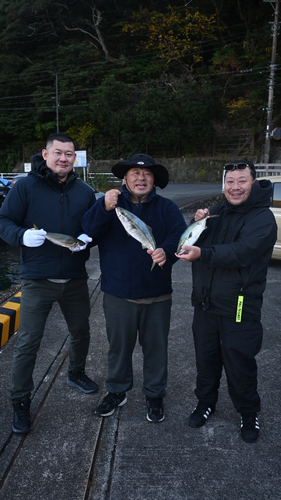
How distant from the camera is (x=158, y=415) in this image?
9.64 feet

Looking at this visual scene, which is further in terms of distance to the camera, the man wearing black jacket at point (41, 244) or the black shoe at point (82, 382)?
the black shoe at point (82, 382)

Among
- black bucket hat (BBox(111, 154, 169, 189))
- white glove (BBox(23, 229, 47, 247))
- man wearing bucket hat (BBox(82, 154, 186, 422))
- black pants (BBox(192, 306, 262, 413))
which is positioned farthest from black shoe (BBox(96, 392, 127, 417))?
black bucket hat (BBox(111, 154, 169, 189))

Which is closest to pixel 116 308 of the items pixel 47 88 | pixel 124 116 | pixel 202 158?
pixel 202 158

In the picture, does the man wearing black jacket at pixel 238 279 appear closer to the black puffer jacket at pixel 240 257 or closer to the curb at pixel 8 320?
the black puffer jacket at pixel 240 257

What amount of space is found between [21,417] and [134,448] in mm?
848

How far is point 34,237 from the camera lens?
105 inches

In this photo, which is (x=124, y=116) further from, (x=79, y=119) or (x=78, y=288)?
(x=78, y=288)

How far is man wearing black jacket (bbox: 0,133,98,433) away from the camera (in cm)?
284

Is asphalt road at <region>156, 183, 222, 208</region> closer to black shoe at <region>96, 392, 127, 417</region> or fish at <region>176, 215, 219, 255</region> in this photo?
black shoe at <region>96, 392, 127, 417</region>

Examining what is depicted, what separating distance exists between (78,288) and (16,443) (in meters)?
1.18

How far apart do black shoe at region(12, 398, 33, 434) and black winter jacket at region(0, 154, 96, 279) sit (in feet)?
3.07

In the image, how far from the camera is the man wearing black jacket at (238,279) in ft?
8.45

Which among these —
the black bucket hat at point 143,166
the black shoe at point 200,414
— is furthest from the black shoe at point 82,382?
the black bucket hat at point 143,166

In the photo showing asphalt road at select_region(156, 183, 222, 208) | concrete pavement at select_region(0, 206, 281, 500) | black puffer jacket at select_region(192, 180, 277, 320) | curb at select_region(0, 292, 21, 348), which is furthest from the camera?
asphalt road at select_region(156, 183, 222, 208)
